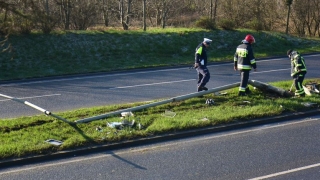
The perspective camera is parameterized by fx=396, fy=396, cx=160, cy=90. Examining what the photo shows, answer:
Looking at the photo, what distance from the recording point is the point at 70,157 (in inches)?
325

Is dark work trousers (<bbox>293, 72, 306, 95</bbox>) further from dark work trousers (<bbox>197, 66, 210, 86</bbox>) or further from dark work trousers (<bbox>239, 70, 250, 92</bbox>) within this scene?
dark work trousers (<bbox>197, 66, 210, 86</bbox>)

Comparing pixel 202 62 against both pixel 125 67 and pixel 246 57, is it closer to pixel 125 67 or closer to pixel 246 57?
pixel 246 57

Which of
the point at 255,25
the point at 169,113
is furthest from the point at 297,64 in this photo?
the point at 255,25

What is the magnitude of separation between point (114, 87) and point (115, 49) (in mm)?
8161

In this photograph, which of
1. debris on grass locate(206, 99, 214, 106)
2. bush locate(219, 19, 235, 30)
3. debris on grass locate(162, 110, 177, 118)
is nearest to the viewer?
debris on grass locate(162, 110, 177, 118)

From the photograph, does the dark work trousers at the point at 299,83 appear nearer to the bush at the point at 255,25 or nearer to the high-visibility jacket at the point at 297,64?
the high-visibility jacket at the point at 297,64

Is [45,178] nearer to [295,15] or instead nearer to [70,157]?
[70,157]

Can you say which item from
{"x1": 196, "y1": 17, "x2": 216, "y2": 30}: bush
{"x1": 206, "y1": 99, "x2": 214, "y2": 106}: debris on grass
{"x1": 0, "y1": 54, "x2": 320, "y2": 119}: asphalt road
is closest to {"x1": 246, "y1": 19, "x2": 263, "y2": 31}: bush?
{"x1": 196, "y1": 17, "x2": 216, "y2": 30}: bush

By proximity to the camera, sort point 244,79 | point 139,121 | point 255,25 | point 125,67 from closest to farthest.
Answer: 1. point 139,121
2. point 244,79
3. point 125,67
4. point 255,25

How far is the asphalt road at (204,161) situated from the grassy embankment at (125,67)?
24.7 inches

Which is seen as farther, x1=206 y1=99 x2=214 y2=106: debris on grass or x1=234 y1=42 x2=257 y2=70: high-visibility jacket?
x1=234 y1=42 x2=257 y2=70: high-visibility jacket

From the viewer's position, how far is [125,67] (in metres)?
20.7

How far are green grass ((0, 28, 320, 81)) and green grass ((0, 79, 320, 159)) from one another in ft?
29.5

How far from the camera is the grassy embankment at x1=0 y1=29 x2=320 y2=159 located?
9.02 m
